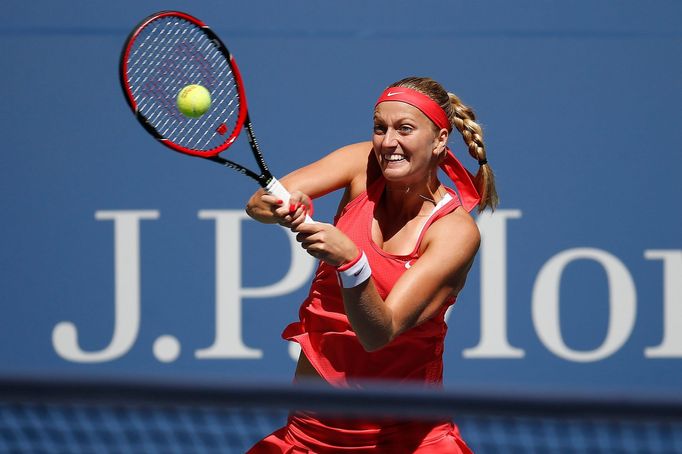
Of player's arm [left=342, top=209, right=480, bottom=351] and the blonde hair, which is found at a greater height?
the blonde hair

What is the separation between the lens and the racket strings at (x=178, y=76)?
292cm

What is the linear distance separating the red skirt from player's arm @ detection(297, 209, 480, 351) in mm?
280

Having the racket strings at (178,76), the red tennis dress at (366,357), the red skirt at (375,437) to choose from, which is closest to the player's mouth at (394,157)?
the red tennis dress at (366,357)

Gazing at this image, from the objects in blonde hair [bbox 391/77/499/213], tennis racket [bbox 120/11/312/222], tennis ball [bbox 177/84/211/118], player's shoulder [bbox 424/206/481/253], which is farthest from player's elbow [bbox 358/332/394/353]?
tennis racket [bbox 120/11/312/222]

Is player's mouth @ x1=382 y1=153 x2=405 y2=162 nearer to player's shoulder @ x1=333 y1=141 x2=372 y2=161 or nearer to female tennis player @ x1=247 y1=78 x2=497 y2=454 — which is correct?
female tennis player @ x1=247 y1=78 x2=497 y2=454

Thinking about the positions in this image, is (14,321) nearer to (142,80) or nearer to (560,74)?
(142,80)

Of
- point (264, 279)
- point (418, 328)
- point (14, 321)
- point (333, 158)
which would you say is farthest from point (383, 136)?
point (14, 321)

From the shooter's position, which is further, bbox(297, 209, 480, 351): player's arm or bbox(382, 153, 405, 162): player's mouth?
bbox(382, 153, 405, 162): player's mouth

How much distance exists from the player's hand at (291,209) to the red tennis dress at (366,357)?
0.20 m

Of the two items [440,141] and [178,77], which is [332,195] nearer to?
[178,77]

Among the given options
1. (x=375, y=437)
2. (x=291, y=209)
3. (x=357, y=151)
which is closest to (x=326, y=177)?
(x=357, y=151)

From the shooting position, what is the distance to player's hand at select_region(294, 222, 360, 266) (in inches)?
79.9

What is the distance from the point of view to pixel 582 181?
353 cm

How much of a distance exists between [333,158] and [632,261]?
1411mm
